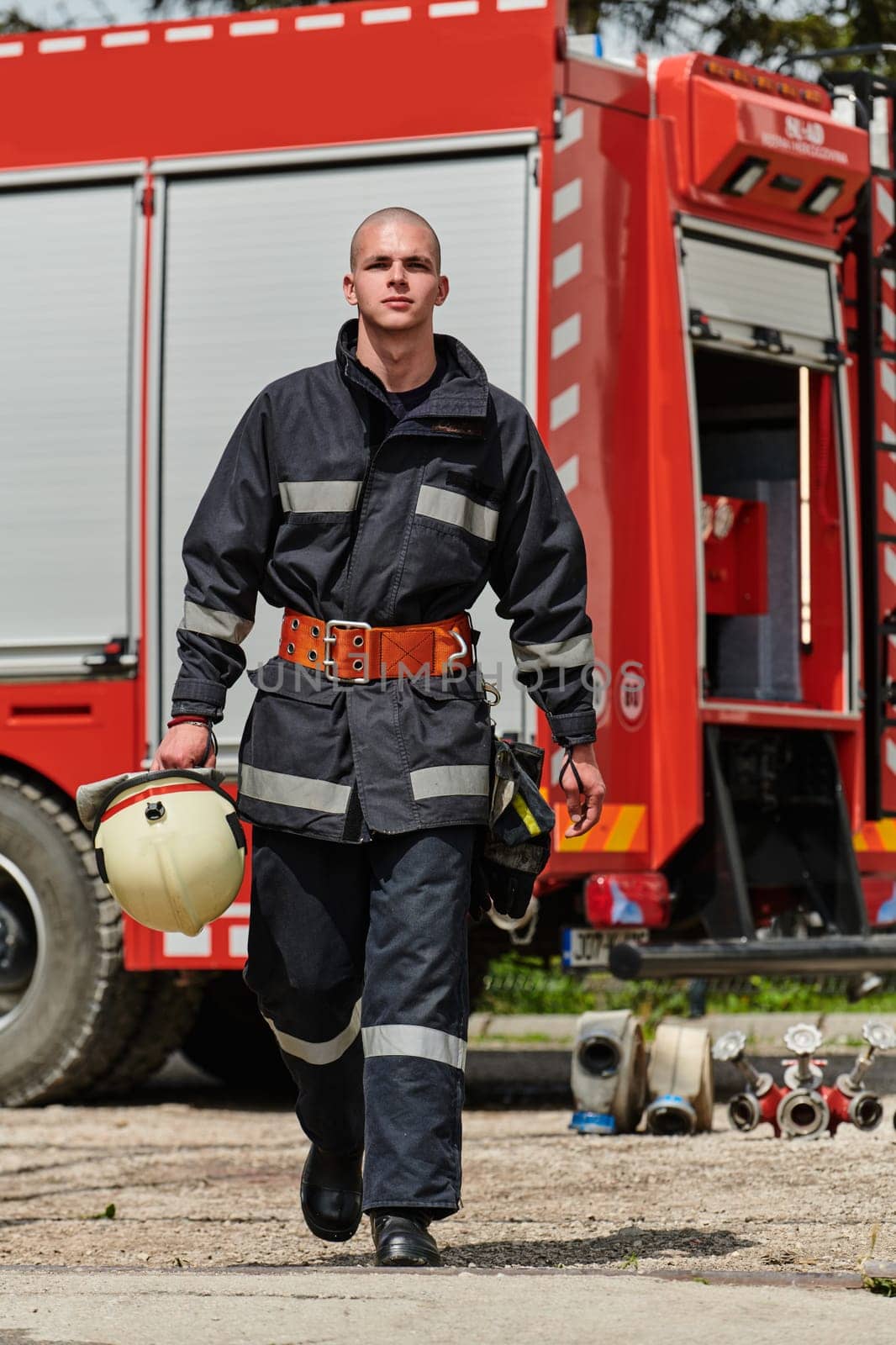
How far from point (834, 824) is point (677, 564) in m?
1.17

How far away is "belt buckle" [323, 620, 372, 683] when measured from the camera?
4.04 meters

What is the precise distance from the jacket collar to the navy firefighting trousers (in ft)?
2.49

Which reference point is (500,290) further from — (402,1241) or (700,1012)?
(700,1012)

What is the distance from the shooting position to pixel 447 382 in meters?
4.15

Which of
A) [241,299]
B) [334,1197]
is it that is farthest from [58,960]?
[334,1197]

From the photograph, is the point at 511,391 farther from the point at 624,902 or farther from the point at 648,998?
the point at 648,998

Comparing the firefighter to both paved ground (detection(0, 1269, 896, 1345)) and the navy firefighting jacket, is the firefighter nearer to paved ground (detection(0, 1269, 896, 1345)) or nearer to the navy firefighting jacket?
the navy firefighting jacket

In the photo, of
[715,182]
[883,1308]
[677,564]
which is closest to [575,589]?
[883,1308]

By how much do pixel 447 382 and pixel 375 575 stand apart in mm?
404

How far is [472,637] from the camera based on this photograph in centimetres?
420

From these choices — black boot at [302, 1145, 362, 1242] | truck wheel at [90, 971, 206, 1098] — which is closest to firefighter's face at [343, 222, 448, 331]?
black boot at [302, 1145, 362, 1242]

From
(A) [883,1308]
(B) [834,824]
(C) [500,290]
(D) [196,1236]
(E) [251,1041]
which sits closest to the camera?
(A) [883,1308]

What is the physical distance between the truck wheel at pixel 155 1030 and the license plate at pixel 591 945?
1.20 meters

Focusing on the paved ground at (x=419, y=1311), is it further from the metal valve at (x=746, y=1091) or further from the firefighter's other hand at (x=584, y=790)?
the metal valve at (x=746, y=1091)
